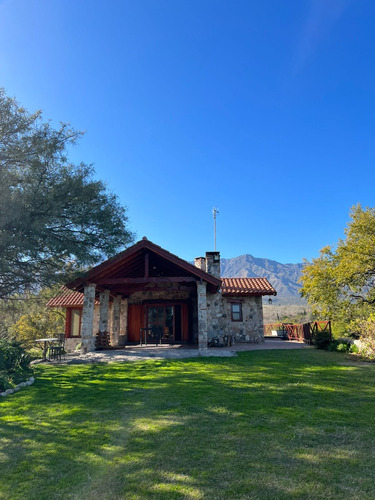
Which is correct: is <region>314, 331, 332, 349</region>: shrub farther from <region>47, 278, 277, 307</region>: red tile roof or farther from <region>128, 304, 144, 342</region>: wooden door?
<region>128, 304, 144, 342</region>: wooden door

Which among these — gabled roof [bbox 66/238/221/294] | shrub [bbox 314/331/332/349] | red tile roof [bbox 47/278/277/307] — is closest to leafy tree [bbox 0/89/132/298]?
gabled roof [bbox 66/238/221/294]

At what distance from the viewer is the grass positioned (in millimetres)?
3271

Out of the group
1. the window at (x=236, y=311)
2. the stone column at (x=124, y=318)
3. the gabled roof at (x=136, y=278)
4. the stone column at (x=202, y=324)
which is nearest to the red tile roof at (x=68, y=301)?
the stone column at (x=124, y=318)

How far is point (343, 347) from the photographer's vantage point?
1423 cm

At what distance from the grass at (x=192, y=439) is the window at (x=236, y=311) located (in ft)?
37.4

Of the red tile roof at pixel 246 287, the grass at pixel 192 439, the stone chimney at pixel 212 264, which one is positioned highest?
the stone chimney at pixel 212 264

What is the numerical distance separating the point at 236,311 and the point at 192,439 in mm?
15742

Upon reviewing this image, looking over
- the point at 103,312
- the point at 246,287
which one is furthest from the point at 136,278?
the point at 246,287

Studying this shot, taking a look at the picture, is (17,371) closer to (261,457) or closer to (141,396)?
(141,396)

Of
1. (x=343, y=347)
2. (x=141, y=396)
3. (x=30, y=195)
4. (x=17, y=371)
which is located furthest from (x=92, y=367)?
(x=343, y=347)

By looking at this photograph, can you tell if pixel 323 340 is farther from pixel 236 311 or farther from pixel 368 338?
pixel 236 311

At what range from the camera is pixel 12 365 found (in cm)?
1006

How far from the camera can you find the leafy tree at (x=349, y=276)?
17422mm

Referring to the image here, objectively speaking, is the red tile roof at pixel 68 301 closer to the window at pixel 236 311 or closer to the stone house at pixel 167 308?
the stone house at pixel 167 308
